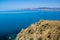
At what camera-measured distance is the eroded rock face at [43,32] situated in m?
3.59

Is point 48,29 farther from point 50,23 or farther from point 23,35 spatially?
point 23,35

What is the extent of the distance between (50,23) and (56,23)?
136 mm

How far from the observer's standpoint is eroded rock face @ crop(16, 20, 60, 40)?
11.8 ft

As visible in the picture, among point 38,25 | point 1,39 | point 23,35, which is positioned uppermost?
point 38,25

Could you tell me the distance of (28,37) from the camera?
3.98m

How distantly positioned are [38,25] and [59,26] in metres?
0.58

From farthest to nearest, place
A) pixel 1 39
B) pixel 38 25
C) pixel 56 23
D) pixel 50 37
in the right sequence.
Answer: pixel 1 39 < pixel 38 25 < pixel 56 23 < pixel 50 37

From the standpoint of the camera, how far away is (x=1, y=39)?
14.8m

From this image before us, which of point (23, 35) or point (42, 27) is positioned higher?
point (42, 27)

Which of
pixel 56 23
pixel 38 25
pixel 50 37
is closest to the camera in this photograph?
pixel 50 37

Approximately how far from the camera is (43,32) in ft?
12.5

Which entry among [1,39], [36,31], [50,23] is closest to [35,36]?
[36,31]

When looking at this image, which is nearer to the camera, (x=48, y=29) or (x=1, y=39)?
(x=48, y=29)

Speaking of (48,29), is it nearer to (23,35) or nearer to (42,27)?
(42,27)
